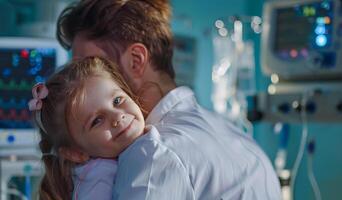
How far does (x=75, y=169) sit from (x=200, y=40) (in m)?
3.23

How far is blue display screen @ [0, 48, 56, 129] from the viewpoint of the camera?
2.91 meters

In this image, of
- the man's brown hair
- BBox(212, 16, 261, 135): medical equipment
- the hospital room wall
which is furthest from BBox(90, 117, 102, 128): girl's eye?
the hospital room wall

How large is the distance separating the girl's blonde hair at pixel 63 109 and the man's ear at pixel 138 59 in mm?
64

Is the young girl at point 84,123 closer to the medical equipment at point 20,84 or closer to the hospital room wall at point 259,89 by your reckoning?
the medical equipment at point 20,84

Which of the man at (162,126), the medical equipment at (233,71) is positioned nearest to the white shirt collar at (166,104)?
the man at (162,126)

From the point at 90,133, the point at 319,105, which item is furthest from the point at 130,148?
the point at 319,105

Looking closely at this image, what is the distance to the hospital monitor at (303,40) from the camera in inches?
108

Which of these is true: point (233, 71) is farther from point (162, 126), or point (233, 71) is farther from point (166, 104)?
point (162, 126)

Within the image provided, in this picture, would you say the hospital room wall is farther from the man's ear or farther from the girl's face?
the girl's face

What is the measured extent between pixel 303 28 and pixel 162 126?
5.86 ft

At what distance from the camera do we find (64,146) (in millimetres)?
1375

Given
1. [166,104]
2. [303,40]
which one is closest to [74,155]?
[166,104]

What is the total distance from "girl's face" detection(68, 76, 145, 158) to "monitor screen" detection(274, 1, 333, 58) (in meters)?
1.67

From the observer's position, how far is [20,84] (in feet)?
9.61
